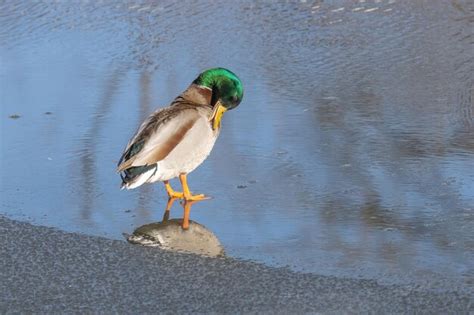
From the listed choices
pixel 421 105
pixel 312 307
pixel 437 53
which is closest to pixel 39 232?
pixel 312 307

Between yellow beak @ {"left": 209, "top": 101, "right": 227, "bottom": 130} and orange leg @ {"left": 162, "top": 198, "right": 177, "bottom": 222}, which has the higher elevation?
yellow beak @ {"left": 209, "top": 101, "right": 227, "bottom": 130}

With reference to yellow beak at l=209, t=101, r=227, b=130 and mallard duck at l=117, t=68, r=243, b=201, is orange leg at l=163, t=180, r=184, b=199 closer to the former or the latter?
mallard duck at l=117, t=68, r=243, b=201

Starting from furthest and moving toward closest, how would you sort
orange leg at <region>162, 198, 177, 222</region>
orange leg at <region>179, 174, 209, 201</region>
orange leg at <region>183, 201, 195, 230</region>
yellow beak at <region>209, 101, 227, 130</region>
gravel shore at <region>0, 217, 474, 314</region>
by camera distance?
1. yellow beak at <region>209, 101, 227, 130</region>
2. orange leg at <region>179, 174, 209, 201</region>
3. orange leg at <region>162, 198, 177, 222</region>
4. orange leg at <region>183, 201, 195, 230</region>
5. gravel shore at <region>0, 217, 474, 314</region>

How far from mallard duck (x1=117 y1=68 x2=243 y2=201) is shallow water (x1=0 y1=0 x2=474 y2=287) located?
0.17 metres

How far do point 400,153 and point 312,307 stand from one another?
2.14 meters

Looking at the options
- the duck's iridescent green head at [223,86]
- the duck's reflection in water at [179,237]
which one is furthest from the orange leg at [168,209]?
the duck's iridescent green head at [223,86]

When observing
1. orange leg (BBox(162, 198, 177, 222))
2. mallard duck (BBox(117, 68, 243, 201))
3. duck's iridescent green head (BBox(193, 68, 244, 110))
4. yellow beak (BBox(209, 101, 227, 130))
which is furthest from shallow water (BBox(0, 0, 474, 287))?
duck's iridescent green head (BBox(193, 68, 244, 110))

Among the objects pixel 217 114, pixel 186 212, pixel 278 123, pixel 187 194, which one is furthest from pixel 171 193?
pixel 278 123

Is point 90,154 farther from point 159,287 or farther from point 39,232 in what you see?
point 159,287

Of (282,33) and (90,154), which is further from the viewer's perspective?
(282,33)

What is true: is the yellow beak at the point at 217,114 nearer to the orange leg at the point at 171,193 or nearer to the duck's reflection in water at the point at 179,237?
the orange leg at the point at 171,193

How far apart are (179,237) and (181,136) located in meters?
0.69

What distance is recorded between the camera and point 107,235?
225 inches

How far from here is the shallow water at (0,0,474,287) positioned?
5.73 metres
